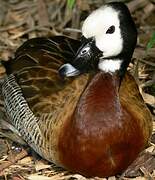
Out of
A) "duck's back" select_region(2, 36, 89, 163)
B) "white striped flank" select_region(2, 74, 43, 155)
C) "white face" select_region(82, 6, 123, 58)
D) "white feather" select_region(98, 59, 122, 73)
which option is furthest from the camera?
"white striped flank" select_region(2, 74, 43, 155)

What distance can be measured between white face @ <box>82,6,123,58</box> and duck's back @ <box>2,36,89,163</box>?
0.44 meters

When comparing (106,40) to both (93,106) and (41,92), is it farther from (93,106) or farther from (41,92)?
(41,92)

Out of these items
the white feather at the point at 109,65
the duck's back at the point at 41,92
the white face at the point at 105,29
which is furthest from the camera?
the duck's back at the point at 41,92

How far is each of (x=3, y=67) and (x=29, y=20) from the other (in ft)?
2.25

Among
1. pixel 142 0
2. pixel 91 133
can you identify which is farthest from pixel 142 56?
pixel 91 133

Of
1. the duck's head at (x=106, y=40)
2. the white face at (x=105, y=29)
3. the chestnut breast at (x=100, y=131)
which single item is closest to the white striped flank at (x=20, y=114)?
the chestnut breast at (x=100, y=131)

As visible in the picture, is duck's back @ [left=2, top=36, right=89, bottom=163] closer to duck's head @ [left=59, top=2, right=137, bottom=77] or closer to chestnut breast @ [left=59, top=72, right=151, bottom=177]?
chestnut breast @ [left=59, top=72, right=151, bottom=177]

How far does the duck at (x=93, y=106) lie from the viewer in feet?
12.8

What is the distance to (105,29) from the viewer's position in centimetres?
385

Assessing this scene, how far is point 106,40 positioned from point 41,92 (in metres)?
0.70

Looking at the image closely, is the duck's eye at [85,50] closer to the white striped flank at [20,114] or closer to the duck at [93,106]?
the duck at [93,106]

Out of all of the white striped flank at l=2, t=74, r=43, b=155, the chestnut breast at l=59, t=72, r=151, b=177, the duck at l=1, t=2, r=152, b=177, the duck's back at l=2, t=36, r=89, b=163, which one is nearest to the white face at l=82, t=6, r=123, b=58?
the duck at l=1, t=2, r=152, b=177

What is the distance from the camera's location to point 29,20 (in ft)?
19.6

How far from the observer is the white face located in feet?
12.6
